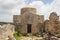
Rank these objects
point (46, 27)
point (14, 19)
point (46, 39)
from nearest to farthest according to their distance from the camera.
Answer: point (46, 39)
point (46, 27)
point (14, 19)

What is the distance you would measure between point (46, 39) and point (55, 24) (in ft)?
40.1

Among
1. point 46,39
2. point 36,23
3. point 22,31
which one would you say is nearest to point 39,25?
point 36,23

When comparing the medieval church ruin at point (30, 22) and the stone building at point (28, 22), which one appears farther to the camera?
the stone building at point (28, 22)

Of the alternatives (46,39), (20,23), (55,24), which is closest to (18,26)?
(20,23)

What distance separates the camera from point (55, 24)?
900 inches

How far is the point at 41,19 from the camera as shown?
26641 millimetres

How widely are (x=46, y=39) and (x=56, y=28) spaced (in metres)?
11.7

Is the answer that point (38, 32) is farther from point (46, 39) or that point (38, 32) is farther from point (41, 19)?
point (46, 39)

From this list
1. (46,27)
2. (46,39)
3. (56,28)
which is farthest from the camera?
(46,27)

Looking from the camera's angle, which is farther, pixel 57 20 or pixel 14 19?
pixel 14 19

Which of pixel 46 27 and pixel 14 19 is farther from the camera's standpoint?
pixel 14 19

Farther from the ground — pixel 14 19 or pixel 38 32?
pixel 14 19

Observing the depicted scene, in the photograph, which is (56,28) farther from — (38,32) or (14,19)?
(14,19)

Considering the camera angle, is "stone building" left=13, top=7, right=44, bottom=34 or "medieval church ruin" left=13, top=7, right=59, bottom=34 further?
"stone building" left=13, top=7, right=44, bottom=34
